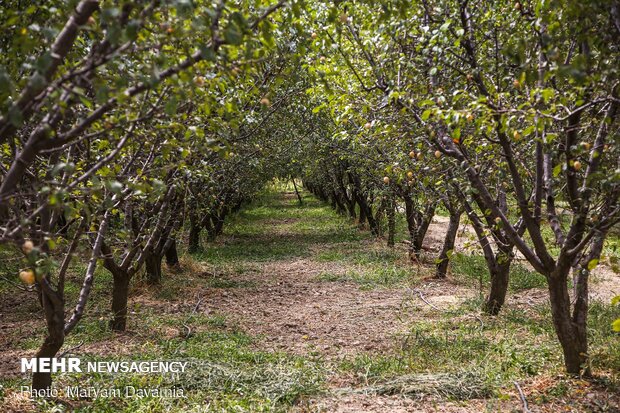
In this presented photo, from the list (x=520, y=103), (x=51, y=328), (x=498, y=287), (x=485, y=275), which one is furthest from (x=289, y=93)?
(x=485, y=275)

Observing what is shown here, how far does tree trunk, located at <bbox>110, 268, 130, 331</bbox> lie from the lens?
7747mm

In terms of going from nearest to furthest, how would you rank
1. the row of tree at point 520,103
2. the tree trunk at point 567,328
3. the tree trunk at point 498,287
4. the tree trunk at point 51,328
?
the row of tree at point 520,103, the tree trunk at point 51,328, the tree trunk at point 567,328, the tree trunk at point 498,287

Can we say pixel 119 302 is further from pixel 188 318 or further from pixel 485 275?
pixel 485 275

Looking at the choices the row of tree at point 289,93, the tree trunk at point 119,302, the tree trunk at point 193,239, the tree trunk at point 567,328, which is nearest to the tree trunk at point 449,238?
the row of tree at point 289,93

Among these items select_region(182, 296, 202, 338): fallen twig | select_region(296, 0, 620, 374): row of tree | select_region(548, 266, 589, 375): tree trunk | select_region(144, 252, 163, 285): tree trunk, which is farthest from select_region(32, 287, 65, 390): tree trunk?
select_region(144, 252, 163, 285): tree trunk

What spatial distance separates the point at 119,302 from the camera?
7.93 meters

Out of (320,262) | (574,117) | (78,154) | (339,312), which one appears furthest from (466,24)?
(320,262)

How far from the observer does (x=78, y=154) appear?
19.3ft

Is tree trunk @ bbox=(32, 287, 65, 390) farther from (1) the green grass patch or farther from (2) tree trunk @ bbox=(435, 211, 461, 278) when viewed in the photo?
(1) the green grass patch

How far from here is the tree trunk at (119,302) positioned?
775cm

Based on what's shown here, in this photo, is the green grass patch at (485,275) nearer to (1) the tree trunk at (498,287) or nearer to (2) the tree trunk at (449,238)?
(2) the tree trunk at (449,238)

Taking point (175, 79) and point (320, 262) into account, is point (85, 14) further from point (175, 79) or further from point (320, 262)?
point (320, 262)

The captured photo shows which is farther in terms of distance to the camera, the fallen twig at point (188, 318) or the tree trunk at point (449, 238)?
the tree trunk at point (449, 238)

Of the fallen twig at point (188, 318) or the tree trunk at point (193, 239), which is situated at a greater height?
the tree trunk at point (193, 239)
